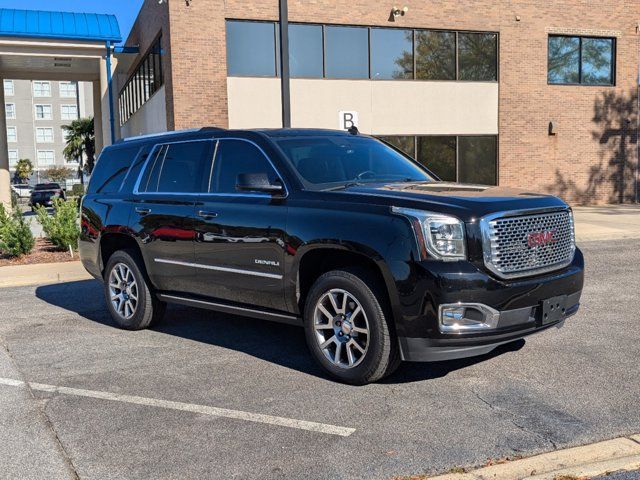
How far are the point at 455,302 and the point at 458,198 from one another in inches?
31.3

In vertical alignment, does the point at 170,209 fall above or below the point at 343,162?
below

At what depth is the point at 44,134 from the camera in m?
93.7

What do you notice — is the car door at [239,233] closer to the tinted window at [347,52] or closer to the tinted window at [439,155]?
the tinted window at [347,52]

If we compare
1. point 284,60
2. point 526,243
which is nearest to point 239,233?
point 526,243

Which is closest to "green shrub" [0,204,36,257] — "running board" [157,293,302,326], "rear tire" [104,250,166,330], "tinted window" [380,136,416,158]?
"rear tire" [104,250,166,330]

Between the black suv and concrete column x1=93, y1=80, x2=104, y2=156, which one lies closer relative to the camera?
the black suv

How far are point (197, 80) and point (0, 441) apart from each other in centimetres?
1588

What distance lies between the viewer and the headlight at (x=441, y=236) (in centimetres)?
454

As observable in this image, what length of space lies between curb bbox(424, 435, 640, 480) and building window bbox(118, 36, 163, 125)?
747 inches

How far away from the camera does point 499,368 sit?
5.33 m

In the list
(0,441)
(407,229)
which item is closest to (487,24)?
(407,229)

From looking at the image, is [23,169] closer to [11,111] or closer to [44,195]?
[11,111]

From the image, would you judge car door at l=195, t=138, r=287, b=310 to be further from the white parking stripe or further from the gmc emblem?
the gmc emblem

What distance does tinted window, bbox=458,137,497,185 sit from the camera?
22.0m
